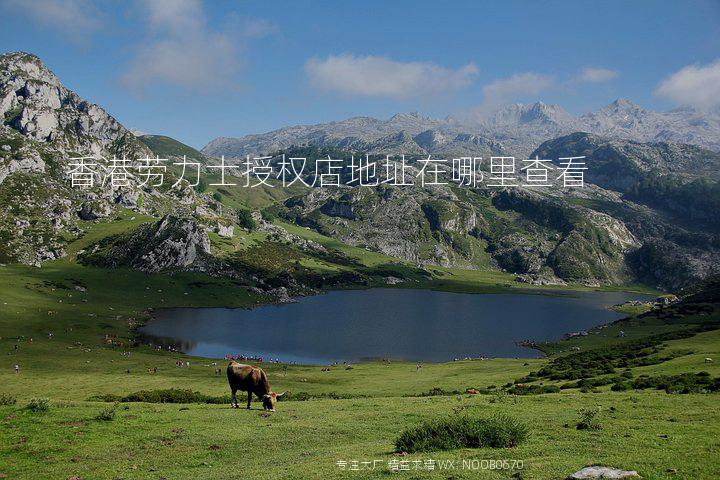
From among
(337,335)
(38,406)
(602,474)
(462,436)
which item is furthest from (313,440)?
(337,335)

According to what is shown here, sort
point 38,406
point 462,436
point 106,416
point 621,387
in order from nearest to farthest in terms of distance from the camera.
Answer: point 462,436, point 106,416, point 38,406, point 621,387

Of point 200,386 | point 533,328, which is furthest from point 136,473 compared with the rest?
point 533,328

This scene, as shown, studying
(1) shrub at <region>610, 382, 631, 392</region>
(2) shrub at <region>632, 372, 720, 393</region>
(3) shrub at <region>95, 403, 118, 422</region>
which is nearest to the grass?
(3) shrub at <region>95, 403, 118, 422</region>

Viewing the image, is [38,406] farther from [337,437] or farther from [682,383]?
[682,383]

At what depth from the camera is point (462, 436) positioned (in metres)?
21.0

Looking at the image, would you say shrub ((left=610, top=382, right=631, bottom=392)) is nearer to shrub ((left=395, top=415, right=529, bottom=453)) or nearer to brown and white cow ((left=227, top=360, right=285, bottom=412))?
shrub ((left=395, top=415, right=529, bottom=453))

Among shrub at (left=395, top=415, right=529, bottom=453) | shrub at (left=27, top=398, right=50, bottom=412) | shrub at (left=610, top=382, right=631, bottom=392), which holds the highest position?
shrub at (left=395, top=415, right=529, bottom=453)

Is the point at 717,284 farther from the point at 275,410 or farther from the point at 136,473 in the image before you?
the point at 136,473

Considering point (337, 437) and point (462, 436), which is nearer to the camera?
point (462, 436)

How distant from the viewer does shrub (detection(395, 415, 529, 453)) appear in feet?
67.7

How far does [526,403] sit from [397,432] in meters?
14.0

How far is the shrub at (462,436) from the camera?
20641 millimetres

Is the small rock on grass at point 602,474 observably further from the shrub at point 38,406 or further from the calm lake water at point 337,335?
the calm lake water at point 337,335

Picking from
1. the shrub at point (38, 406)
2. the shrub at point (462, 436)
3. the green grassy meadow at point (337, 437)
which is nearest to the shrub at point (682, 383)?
→ the green grassy meadow at point (337, 437)
